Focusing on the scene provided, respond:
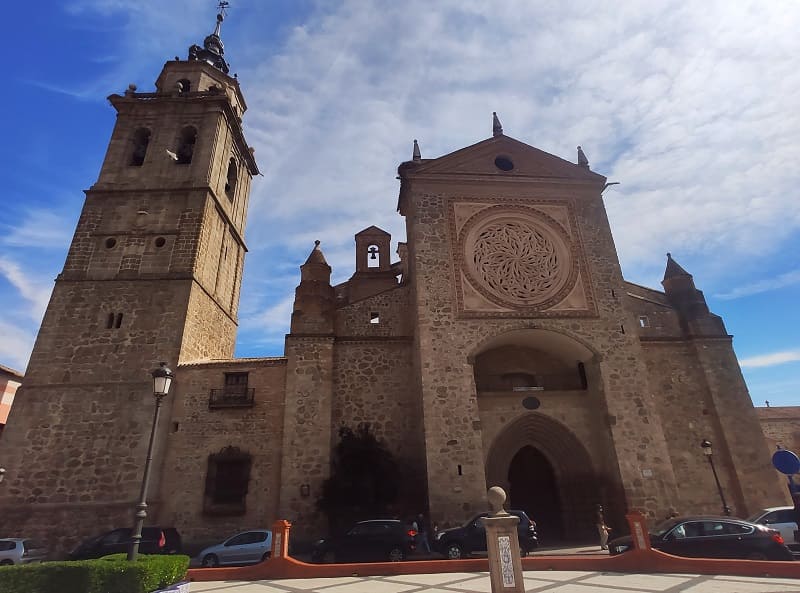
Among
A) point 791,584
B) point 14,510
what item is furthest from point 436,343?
point 14,510

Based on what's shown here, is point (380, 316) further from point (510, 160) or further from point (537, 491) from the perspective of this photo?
point (510, 160)

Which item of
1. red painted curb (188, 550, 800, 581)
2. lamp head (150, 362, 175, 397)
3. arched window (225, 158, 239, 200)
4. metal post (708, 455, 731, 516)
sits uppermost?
arched window (225, 158, 239, 200)

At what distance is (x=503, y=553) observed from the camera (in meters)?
6.01

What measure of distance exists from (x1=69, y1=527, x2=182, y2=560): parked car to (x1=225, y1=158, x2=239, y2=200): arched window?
576 inches

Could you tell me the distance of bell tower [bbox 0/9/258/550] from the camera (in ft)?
42.4

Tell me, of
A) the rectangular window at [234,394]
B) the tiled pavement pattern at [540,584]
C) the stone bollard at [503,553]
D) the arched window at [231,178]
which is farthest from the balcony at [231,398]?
the arched window at [231,178]

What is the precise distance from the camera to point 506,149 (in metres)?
18.1

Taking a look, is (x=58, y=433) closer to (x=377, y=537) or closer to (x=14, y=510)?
(x=14, y=510)

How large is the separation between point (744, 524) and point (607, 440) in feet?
16.9

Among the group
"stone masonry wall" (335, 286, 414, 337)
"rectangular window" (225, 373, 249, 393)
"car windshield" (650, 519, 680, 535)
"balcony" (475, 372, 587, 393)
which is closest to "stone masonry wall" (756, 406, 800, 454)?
"balcony" (475, 372, 587, 393)

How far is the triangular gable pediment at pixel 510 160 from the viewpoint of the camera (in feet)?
57.3

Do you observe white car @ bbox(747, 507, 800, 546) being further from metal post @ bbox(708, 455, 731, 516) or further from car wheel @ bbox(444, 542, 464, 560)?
car wheel @ bbox(444, 542, 464, 560)

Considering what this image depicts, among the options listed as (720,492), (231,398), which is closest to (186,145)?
(231,398)

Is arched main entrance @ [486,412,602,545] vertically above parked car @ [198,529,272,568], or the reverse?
arched main entrance @ [486,412,602,545]
